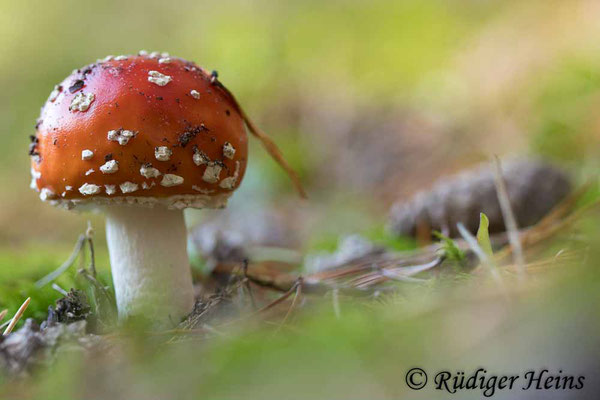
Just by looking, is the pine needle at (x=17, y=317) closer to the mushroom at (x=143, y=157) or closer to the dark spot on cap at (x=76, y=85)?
the mushroom at (x=143, y=157)

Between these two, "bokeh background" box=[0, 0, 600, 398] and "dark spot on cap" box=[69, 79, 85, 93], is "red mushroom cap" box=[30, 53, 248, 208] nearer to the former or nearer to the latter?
"dark spot on cap" box=[69, 79, 85, 93]

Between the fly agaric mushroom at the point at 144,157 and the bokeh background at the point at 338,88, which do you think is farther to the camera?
the bokeh background at the point at 338,88

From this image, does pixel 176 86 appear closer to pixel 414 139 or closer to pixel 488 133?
pixel 488 133

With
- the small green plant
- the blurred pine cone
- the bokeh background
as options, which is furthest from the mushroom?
the blurred pine cone

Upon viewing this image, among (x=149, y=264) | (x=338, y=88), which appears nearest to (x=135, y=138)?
(x=149, y=264)

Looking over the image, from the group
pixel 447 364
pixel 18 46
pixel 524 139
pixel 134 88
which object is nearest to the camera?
pixel 447 364

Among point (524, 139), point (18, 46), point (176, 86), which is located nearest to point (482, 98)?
point (524, 139)

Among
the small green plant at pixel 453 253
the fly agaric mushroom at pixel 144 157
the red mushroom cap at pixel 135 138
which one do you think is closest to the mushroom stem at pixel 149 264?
the fly agaric mushroom at pixel 144 157

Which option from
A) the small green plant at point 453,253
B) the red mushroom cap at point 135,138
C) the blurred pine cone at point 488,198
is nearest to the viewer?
the red mushroom cap at point 135,138

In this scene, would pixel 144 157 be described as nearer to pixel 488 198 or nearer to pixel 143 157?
pixel 143 157
